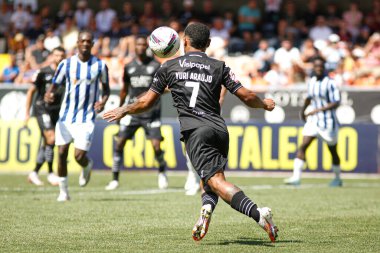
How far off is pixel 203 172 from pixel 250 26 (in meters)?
18.4

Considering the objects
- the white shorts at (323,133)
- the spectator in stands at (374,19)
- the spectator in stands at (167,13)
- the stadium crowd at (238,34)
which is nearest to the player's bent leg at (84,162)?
the white shorts at (323,133)

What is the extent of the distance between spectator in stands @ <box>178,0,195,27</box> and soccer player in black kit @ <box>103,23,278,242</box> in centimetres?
1784

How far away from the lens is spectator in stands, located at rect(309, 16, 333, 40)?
25406mm

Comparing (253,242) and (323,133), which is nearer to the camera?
(253,242)

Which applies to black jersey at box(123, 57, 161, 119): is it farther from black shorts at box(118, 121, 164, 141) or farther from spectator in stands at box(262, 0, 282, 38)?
spectator in stands at box(262, 0, 282, 38)

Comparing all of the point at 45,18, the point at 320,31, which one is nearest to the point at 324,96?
the point at 320,31

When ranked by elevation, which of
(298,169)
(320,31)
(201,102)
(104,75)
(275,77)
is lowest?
(298,169)

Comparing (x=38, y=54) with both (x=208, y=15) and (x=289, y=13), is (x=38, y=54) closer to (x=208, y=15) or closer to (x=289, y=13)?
(x=208, y=15)

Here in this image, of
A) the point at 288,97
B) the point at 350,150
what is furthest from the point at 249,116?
the point at 350,150

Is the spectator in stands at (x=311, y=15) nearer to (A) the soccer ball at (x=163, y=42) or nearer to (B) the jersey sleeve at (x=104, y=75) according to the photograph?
(B) the jersey sleeve at (x=104, y=75)

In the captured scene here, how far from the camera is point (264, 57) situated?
24.4 m

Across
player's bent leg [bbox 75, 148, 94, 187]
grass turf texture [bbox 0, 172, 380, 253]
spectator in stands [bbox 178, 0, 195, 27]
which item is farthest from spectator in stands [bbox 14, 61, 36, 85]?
player's bent leg [bbox 75, 148, 94, 187]

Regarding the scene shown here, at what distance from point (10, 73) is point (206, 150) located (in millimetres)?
16643

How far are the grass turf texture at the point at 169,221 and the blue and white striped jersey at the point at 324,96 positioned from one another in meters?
1.23
